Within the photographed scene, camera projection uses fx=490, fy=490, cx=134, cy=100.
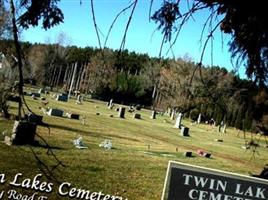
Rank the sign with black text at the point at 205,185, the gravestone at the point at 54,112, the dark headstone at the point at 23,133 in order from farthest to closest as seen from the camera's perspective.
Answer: the gravestone at the point at 54,112, the dark headstone at the point at 23,133, the sign with black text at the point at 205,185

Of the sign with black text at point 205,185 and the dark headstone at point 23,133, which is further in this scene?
the dark headstone at point 23,133

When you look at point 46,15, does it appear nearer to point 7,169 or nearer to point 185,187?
point 185,187

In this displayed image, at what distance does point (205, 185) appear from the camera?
7.93 m

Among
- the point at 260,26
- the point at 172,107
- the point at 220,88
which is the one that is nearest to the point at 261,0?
the point at 260,26

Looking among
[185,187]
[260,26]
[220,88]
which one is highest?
[260,26]

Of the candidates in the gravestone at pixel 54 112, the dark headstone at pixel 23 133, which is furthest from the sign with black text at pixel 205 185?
the gravestone at pixel 54 112

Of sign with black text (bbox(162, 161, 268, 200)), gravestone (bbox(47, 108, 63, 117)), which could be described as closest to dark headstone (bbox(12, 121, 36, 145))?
sign with black text (bbox(162, 161, 268, 200))

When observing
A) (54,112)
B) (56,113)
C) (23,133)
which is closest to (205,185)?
(23,133)

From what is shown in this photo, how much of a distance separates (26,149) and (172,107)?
5582 centimetres

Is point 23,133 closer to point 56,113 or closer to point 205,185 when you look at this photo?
point 205,185

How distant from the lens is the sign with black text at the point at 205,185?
26.0 feet

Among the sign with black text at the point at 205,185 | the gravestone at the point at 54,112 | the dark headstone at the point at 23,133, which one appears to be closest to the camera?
the sign with black text at the point at 205,185

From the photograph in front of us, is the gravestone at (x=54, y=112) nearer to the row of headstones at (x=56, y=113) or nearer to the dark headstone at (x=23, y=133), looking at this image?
the row of headstones at (x=56, y=113)

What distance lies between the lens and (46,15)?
3.76 m
